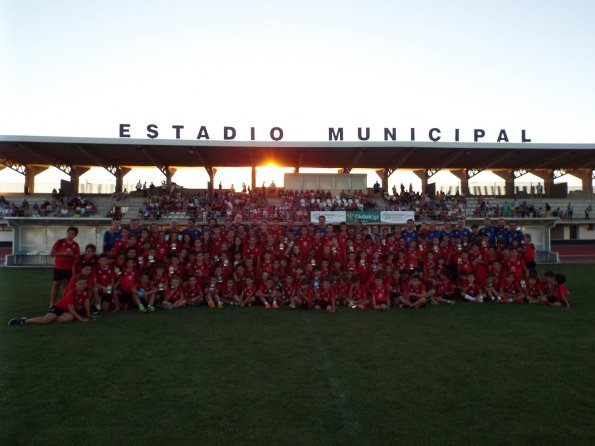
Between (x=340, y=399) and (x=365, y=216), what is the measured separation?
19.8m

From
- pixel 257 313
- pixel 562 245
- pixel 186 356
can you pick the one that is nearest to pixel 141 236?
pixel 257 313

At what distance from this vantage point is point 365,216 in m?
23.4

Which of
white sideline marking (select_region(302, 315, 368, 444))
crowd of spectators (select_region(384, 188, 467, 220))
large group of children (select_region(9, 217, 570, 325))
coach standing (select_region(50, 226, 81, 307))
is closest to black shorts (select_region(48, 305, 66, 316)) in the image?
large group of children (select_region(9, 217, 570, 325))

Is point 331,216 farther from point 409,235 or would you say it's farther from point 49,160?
point 49,160

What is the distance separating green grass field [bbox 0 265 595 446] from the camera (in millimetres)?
3383

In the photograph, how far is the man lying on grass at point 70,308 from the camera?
722cm

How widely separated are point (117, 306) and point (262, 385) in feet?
18.1

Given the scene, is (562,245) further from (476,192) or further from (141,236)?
(141,236)

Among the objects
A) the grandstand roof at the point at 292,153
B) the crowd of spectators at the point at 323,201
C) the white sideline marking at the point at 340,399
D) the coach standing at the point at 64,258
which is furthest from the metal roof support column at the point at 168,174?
the white sideline marking at the point at 340,399

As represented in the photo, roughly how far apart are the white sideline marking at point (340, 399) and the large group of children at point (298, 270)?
313 cm

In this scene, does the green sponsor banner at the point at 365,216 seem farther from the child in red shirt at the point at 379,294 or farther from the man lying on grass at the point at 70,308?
the man lying on grass at the point at 70,308

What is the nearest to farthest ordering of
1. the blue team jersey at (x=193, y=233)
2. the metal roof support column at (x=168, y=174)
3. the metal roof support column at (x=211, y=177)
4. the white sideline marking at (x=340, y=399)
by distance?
the white sideline marking at (x=340, y=399) < the blue team jersey at (x=193, y=233) < the metal roof support column at (x=168, y=174) < the metal roof support column at (x=211, y=177)

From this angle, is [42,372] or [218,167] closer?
[42,372]

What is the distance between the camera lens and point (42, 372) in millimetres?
4734
